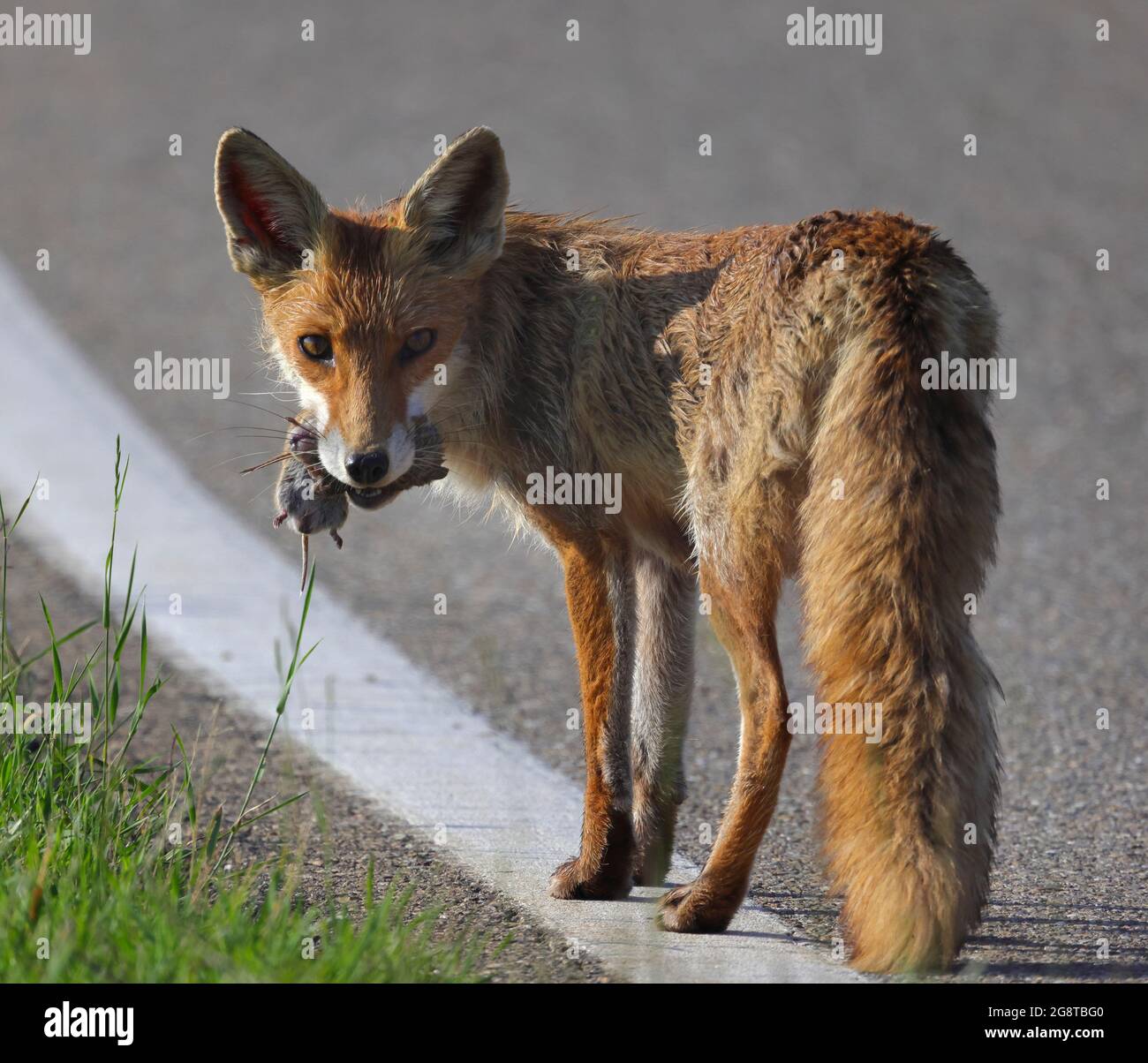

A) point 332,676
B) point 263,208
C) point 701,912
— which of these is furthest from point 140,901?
point 332,676

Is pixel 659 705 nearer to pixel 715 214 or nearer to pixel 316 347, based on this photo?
pixel 316 347

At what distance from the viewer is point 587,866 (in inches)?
185

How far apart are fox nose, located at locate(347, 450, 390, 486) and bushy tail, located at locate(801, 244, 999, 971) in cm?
130

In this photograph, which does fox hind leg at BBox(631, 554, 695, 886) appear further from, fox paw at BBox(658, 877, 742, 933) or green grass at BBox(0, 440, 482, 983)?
green grass at BBox(0, 440, 482, 983)

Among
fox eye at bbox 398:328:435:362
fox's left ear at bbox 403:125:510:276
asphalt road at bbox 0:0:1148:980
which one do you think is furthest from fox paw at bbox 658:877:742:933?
fox's left ear at bbox 403:125:510:276

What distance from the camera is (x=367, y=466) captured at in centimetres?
446

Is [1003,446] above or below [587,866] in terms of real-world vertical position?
above

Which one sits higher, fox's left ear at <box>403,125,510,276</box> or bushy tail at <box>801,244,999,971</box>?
fox's left ear at <box>403,125,510,276</box>

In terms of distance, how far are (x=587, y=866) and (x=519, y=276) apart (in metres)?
2.05

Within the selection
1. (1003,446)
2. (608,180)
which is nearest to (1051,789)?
(1003,446)

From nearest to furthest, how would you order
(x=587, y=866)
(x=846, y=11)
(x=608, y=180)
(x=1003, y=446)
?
(x=587, y=866), (x=1003, y=446), (x=608, y=180), (x=846, y=11)

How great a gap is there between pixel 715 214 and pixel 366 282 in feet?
29.3

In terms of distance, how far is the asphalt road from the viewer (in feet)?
19.3
